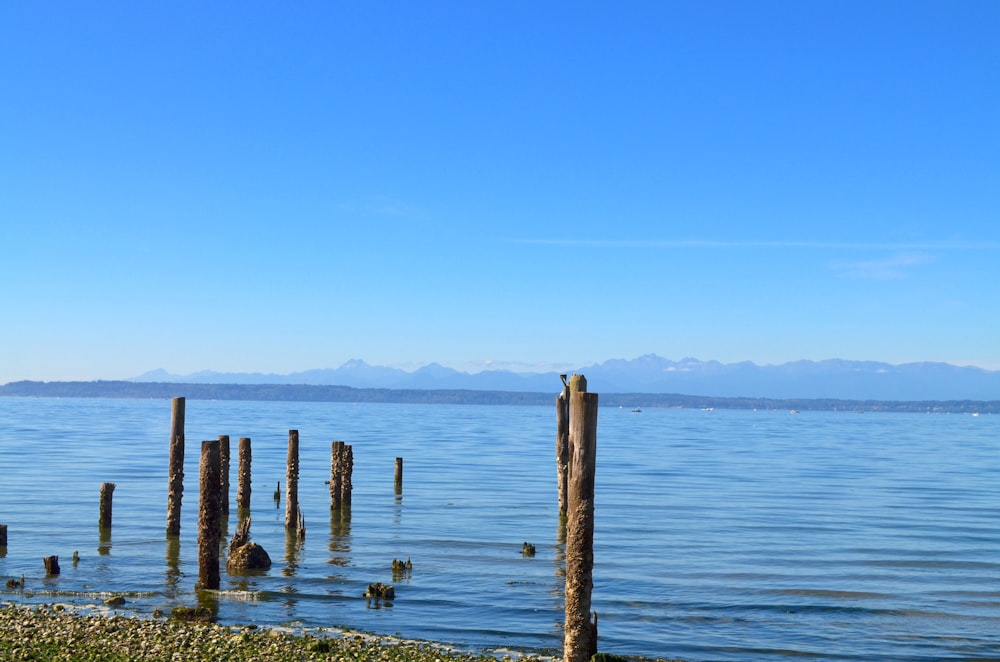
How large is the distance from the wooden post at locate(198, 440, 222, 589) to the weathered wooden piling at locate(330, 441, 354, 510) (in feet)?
45.5

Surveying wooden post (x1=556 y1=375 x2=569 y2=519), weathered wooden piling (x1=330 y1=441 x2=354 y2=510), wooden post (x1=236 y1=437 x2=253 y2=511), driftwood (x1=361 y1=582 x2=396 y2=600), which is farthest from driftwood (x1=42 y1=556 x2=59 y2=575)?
wooden post (x1=556 y1=375 x2=569 y2=519)

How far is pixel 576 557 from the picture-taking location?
53.0ft

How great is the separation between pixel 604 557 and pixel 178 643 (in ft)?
46.6

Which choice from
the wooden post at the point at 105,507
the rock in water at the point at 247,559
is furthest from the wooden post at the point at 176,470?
the rock in water at the point at 247,559

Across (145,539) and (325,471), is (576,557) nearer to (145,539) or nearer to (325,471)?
(145,539)

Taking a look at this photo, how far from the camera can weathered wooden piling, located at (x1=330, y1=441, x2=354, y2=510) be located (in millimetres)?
37094

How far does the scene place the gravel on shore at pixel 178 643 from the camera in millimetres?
16469

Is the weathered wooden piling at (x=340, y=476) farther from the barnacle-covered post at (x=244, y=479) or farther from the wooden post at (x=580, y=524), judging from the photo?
the wooden post at (x=580, y=524)

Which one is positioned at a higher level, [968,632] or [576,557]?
[576,557]

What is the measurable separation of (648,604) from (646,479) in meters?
33.5

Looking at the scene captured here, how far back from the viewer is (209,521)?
22.5m

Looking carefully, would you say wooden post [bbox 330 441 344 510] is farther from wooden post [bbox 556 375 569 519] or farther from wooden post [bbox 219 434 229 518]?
wooden post [bbox 556 375 569 519]

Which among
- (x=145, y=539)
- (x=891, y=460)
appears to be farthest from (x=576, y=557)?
(x=891, y=460)

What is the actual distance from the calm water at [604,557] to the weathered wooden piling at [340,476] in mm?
925
